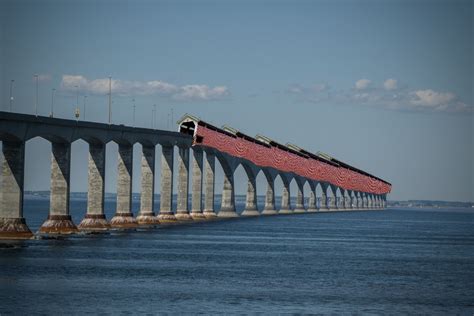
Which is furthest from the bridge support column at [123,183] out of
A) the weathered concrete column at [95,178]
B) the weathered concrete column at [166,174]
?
the weathered concrete column at [166,174]

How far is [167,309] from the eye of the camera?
6050 centimetres

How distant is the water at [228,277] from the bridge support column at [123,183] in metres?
9.41

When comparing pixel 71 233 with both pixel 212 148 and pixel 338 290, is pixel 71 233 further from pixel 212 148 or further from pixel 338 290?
pixel 212 148

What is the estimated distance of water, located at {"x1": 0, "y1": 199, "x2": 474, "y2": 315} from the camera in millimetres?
63094

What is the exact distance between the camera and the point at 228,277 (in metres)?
80.4

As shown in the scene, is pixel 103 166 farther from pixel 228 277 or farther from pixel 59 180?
pixel 228 277

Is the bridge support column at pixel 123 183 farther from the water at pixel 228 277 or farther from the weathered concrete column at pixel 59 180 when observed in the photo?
the weathered concrete column at pixel 59 180

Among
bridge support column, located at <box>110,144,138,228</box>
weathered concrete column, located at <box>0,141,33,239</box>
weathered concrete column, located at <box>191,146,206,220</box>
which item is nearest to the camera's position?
weathered concrete column, located at <box>0,141,33,239</box>

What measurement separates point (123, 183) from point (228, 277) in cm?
5903

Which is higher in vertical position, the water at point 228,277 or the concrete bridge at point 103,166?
the concrete bridge at point 103,166

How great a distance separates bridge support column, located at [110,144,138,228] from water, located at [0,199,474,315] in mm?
9409

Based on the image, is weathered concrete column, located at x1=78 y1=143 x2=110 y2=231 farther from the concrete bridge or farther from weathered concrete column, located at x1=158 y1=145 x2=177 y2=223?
weathered concrete column, located at x1=158 y1=145 x2=177 y2=223

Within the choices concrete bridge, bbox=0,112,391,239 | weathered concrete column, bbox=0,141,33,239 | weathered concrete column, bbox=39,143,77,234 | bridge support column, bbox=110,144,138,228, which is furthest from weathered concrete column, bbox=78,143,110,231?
weathered concrete column, bbox=0,141,33,239

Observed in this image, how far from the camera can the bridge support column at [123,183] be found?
137750 millimetres
